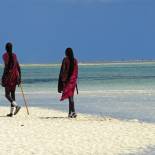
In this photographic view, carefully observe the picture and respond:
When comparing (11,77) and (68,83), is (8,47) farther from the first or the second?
(68,83)

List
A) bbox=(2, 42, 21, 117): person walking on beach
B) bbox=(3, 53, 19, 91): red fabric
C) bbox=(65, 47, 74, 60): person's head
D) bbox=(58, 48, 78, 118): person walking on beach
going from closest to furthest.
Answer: bbox=(65, 47, 74, 60): person's head
bbox=(58, 48, 78, 118): person walking on beach
bbox=(2, 42, 21, 117): person walking on beach
bbox=(3, 53, 19, 91): red fabric

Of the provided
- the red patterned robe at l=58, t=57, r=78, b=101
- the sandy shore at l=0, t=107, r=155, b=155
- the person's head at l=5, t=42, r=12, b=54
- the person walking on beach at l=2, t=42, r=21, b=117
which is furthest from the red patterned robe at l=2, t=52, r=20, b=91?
the red patterned robe at l=58, t=57, r=78, b=101

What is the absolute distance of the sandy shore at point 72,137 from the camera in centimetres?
1079

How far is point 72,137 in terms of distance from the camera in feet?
40.2

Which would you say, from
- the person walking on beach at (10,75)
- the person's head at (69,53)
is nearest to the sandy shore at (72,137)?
the person walking on beach at (10,75)

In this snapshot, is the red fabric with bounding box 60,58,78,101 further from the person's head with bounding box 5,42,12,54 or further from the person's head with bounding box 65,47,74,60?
the person's head with bounding box 5,42,12,54

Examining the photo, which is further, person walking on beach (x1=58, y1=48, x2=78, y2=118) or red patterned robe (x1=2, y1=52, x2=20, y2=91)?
red patterned robe (x1=2, y1=52, x2=20, y2=91)

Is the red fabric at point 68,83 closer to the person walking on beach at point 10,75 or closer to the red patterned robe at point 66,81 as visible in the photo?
the red patterned robe at point 66,81

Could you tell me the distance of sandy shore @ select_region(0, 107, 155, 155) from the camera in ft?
35.4

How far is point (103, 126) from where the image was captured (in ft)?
46.8

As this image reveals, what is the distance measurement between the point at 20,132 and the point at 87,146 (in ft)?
6.94

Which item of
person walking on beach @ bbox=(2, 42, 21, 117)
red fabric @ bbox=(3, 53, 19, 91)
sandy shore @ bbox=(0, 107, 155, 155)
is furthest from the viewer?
red fabric @ bbox=(3, 53, 19, 91)

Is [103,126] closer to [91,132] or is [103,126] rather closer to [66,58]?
[91,132]

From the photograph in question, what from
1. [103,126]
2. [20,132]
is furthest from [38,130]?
[103,126]
